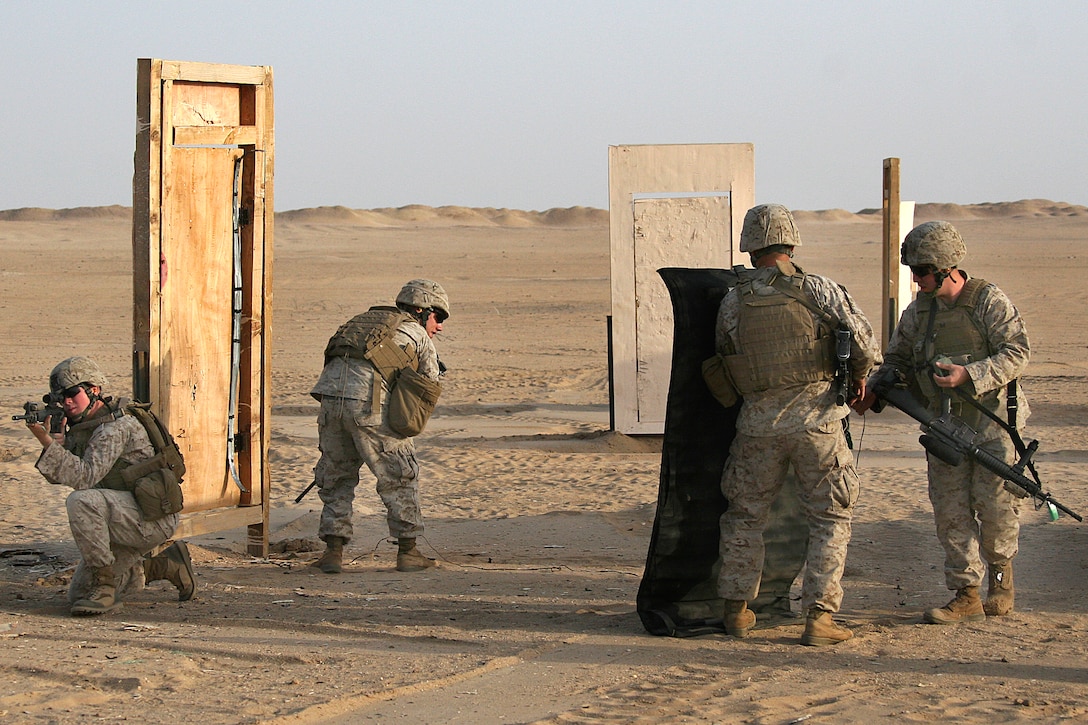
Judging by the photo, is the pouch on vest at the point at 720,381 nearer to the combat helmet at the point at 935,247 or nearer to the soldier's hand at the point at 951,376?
the soldier's hand at the point at 951,376

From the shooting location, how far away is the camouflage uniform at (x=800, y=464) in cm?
568

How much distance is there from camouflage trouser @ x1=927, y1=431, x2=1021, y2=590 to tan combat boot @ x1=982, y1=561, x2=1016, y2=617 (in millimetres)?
88

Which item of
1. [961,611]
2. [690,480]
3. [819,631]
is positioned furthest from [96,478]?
[961,611]

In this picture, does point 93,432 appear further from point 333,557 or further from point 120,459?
point 333,557

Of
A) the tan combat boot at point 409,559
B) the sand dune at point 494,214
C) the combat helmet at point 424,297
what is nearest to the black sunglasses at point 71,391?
the combat helmet at point 424,297

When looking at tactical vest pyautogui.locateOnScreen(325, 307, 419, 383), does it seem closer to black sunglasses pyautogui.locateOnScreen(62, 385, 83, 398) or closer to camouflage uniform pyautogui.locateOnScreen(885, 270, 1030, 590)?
black sunglasses pyautogui.locateOnScreen(62, 385, 83, 398)

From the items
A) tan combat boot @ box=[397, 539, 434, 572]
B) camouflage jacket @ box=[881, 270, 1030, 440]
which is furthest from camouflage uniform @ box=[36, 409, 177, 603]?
camouflage jacket @ box=[881, 270, 1030, 440]

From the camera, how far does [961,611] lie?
242 inches

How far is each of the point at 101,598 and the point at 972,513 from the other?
415 cm

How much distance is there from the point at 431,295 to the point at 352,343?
0.56 meters

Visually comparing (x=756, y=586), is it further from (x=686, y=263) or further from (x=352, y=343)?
(x=686, y=263)

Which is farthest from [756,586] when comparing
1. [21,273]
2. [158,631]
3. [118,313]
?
[21,273]

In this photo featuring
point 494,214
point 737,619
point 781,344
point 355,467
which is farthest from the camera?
point 494,214

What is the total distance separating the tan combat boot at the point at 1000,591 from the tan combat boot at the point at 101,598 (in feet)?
A: 13.7
